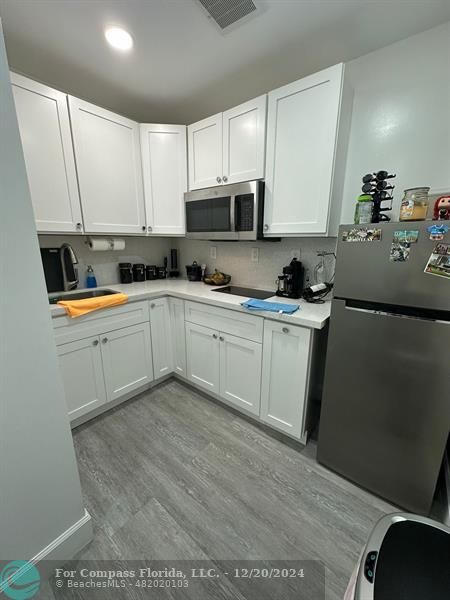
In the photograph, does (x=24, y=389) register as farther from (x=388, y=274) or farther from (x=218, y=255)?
(x=218, y=255)

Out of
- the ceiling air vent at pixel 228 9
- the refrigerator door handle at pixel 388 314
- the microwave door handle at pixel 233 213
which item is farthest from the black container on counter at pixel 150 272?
the refrigerator door handle at pixel 388 314

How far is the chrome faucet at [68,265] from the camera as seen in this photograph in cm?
201

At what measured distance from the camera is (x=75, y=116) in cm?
177

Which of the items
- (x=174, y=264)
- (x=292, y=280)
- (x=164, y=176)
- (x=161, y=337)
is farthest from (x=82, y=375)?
(x=164, y=176)

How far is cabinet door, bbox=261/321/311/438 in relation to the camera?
1.51 metres

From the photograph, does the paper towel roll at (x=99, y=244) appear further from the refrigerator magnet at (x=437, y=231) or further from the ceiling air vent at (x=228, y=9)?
the refrigerator magnet at (x=437, y=231)

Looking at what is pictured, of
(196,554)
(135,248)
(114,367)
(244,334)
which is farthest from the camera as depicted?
(135,248)

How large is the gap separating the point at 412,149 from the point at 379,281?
101 centimetres

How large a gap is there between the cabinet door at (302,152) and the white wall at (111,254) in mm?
1517

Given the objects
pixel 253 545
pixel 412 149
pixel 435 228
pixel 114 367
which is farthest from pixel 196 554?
pixel 412 149

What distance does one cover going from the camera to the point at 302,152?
1.60 meters

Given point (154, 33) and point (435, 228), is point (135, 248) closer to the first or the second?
point (154, 33)

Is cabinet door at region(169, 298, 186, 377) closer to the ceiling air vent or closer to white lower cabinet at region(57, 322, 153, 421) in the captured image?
white lower cabinet at region(57, 322, 153, 421)

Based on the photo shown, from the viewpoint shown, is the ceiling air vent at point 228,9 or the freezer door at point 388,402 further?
the ceiling air vent at point 228,9
